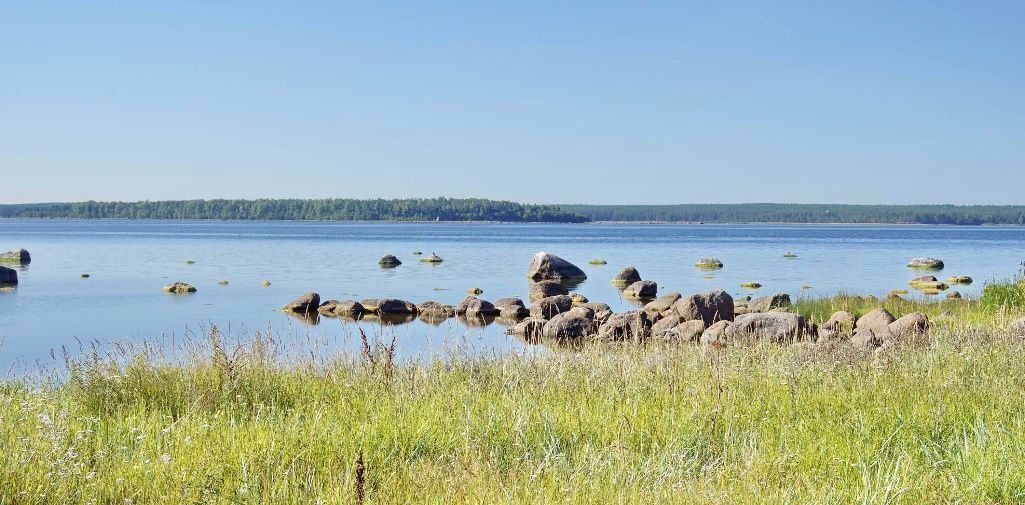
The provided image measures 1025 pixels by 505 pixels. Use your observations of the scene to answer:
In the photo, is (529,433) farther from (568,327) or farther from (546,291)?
(546,291)

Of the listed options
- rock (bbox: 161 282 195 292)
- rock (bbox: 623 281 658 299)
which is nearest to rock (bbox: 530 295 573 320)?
rock (bbox: 623 281 658 299)

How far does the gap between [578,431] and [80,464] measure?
3.79 meters

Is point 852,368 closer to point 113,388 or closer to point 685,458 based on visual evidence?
point 685,458

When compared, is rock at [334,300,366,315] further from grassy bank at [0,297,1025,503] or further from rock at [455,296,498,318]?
grassy bank at [0,297,1025,503]

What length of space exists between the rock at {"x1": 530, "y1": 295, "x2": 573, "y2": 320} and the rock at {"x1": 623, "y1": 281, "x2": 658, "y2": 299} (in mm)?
7697

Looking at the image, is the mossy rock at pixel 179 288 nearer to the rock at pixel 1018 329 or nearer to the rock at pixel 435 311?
the rock at pixel 435 311

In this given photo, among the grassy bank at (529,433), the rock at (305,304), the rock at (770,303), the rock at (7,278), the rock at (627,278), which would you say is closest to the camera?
the grassy bank at (529,433)

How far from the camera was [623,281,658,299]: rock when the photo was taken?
38953 millimetres

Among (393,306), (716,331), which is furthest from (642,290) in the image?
(716,331)

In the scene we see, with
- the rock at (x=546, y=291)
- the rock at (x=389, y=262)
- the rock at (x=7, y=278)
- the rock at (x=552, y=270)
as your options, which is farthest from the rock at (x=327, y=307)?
the rock at (x=389, y=262)

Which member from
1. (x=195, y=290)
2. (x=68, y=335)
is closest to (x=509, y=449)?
(x=68, y=335)

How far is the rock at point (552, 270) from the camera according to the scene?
4850cm

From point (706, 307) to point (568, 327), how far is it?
4.57 meters

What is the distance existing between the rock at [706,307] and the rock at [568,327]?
3.39m
